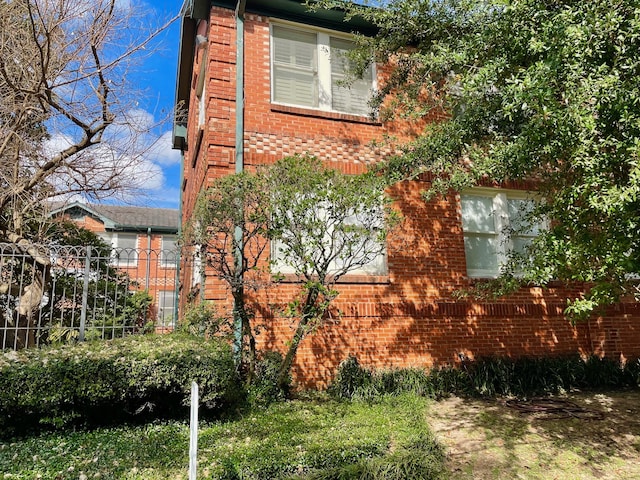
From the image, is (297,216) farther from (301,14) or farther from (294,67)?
(301,14)

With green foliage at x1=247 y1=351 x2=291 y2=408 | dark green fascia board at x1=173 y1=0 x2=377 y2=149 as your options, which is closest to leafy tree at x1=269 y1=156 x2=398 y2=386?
green foliage at x1=247 y1=351 x2=291 y2=408

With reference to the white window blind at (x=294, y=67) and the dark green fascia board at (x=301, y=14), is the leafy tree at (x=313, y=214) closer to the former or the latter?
the white window blind at (x=294, y=67)

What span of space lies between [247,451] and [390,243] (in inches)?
181

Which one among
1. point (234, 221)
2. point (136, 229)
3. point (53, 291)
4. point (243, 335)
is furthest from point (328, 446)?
point (136, 229)

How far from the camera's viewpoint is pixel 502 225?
355 inches

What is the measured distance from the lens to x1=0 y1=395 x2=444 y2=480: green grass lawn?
4.00 m

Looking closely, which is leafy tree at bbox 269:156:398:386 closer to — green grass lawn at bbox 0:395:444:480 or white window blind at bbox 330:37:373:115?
green grass lawn at bbox 0:395:444:480

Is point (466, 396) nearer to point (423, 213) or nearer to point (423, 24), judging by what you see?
point (423, 213)

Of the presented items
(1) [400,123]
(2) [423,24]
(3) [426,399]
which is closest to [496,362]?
(3) [426,399]

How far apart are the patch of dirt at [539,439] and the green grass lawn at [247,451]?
0.48 m

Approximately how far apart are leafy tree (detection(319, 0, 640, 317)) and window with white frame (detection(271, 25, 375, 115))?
2.64 meters

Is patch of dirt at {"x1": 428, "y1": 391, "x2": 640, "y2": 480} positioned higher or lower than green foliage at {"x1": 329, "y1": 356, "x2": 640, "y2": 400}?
A: lower

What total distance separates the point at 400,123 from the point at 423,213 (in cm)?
194

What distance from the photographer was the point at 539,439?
17.6 feet
